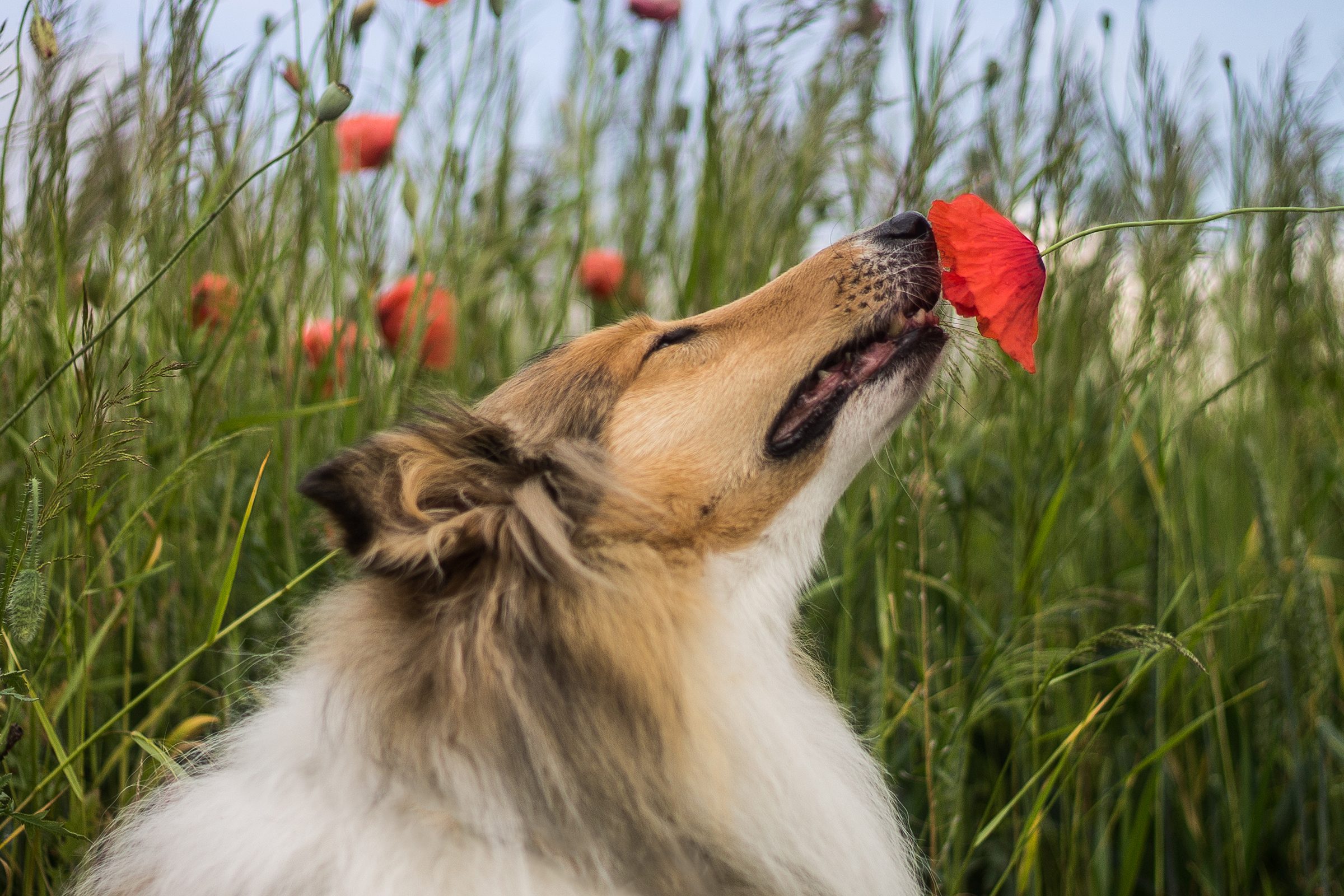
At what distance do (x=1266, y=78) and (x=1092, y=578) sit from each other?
1.54 meters

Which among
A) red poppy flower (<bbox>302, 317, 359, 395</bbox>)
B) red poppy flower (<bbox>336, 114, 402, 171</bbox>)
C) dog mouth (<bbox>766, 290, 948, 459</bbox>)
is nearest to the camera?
dog mouth (<bbox>766, 290, 948, 459</bbox>)

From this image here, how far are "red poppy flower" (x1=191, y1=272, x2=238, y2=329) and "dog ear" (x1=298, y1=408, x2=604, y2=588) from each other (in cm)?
84

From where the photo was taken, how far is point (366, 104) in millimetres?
2879

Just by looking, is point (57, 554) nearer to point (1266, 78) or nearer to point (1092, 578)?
point (1092, 578)

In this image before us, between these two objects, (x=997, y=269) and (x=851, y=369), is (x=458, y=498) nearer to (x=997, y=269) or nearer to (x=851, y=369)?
(x=851, y=369)

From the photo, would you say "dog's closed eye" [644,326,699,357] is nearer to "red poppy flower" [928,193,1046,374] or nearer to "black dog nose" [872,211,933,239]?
"black dog nose" [872,211,933,239]

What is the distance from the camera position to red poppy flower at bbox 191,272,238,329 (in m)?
2.30

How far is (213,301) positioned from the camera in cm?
236

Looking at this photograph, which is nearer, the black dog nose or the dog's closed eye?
the black dog nose

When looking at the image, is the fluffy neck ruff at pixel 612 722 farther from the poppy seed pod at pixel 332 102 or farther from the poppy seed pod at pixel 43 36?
the poppy seed pod at pixel 43 36

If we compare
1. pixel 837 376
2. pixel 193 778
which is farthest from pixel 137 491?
pixel 837 376

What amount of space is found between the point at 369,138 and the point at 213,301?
26.7 inches

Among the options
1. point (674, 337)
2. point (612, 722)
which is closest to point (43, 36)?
point (674, 337)

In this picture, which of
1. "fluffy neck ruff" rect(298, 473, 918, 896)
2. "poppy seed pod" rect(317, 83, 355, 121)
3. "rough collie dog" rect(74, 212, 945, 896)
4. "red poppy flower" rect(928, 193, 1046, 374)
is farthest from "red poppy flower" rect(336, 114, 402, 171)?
"red poppy flower" rect(928, 193, 1046, 374)
